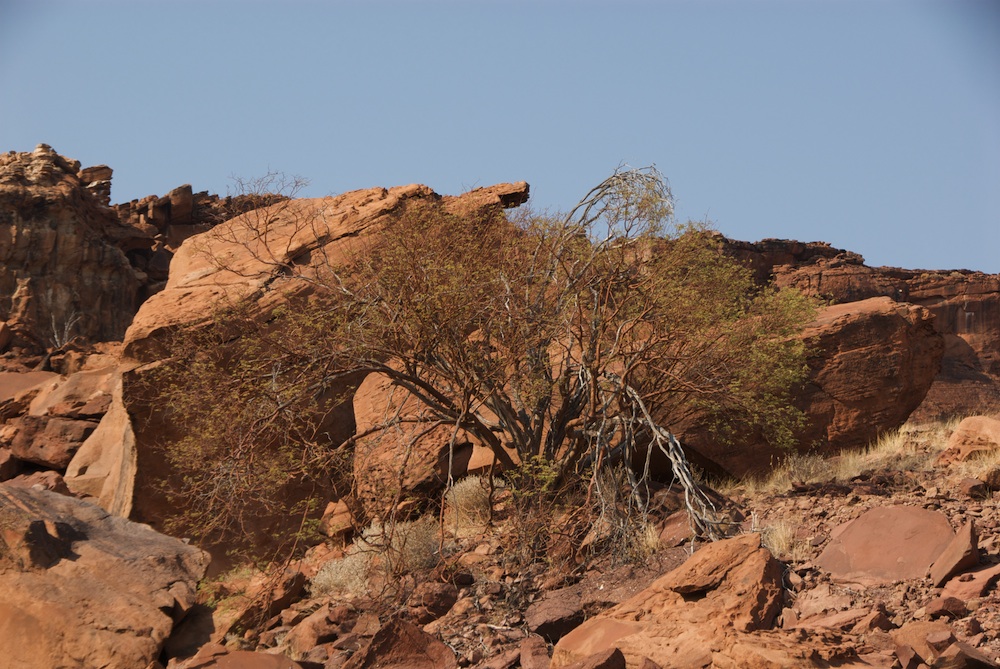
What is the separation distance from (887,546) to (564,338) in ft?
16.1

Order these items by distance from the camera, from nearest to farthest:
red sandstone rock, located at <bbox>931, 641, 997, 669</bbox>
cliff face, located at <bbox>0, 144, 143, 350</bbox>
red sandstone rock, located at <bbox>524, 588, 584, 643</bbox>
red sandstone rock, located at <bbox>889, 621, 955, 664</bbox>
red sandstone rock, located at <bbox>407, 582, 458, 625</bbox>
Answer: red sandstone rock, located at <bbox>931, 641, 997, 669</bbox>
red sandstone rock, located at <bbox>889, 621, 955, 664</bbox>
red sandstone rock, located at <bbox>524, 588, 584, 643</bbox>
red sandstone rock, located at <bbox>407, 582, 458, 625</bbox>
cliff face, located at <bbox>0, 144, 143, 350</bbox>

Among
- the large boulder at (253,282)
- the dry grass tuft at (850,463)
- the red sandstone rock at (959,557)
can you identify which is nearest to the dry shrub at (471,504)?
the large boulder at (253,282)

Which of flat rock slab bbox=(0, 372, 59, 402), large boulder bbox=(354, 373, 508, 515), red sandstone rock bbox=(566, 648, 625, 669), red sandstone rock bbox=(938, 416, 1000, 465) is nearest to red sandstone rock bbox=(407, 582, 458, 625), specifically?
large boulder bbox=(354, 373, 508, 515)

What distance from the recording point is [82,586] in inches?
366

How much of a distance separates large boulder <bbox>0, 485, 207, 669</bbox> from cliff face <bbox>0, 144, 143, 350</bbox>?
31.1 m

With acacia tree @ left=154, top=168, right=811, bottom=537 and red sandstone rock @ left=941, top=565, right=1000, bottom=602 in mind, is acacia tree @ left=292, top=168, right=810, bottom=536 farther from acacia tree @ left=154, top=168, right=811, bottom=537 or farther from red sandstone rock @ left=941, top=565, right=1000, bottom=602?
red sandstone rock @ left=941, top=565, right=1000, bottom=602

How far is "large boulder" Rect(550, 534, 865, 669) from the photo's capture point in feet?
19.9

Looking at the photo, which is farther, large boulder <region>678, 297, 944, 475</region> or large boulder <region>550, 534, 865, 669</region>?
large boulder <region>678, 297, 944, 475</region>

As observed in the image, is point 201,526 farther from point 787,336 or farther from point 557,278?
point 787,336

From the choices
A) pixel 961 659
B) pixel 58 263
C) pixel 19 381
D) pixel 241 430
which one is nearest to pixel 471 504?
pixel 241 430

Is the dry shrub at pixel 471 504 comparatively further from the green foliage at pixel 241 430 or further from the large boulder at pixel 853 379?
the large boulder at pixel 853 379

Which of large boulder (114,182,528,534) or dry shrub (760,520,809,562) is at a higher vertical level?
large boulder (114,182,528,534)

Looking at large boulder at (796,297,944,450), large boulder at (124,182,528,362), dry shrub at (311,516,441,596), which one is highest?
large boulder at (124,182,528,362)

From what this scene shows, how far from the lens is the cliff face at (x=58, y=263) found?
39781 mm
